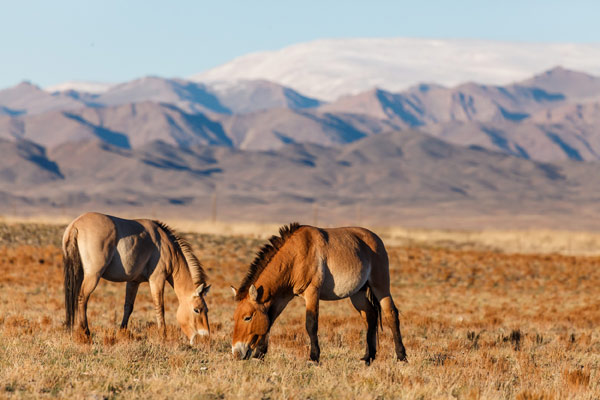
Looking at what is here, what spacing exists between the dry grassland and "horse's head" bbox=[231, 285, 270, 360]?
224 mm

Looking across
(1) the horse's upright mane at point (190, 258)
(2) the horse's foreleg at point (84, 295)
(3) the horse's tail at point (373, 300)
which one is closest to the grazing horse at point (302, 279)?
(3) the horse's tail at point (373, 300)

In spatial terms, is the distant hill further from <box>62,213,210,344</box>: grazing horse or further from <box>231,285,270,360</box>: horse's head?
<box>231,285,270,360</box>: horse's head

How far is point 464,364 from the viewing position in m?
12.5

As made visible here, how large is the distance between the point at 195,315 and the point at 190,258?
1068 millimetres

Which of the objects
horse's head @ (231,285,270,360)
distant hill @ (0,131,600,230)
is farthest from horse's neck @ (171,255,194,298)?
distant hill @ (0,131,600,230)

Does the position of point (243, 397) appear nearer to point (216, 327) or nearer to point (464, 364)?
point (464, 364)

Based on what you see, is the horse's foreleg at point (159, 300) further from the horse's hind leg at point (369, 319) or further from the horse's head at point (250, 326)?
the horse's hind leg at point (369, 319)

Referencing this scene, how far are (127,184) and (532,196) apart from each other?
289 feet

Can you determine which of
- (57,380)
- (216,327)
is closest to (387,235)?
(216,327)

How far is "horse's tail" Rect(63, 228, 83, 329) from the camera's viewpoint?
13.1 meters

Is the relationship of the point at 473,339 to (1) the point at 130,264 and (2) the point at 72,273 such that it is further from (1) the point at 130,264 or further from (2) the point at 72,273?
(2) the point at 72,273

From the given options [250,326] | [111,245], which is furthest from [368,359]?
[111,245]

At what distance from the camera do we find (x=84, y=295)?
13117 mm

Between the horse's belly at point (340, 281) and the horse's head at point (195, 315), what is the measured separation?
2.54 metres
